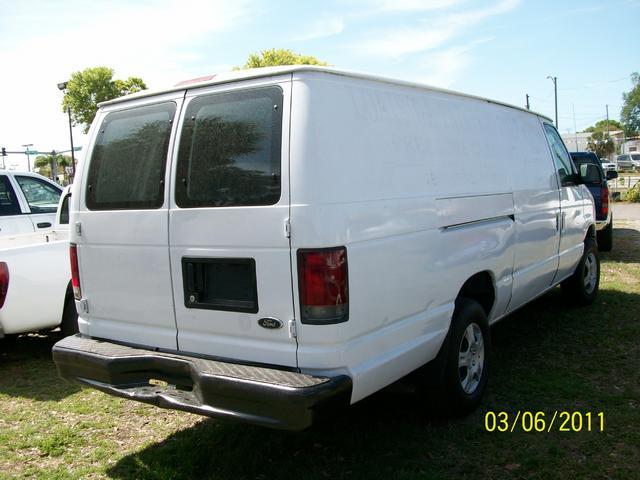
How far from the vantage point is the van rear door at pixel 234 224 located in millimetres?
3039

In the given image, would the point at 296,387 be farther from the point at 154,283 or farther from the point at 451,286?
the point at 451,286

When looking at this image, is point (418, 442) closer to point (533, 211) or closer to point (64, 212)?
point (533, 211)

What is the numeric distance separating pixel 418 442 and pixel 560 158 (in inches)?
148

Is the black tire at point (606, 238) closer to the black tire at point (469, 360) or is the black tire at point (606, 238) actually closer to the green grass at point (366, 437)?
A: the green grass at point (366, 437)

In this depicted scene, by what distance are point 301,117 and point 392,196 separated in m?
0.73

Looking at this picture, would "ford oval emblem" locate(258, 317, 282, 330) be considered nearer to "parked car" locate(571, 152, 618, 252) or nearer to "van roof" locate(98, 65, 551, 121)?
"van roof" locate(98, 65, 551, 121)

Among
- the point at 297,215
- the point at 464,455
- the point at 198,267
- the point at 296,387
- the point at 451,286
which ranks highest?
the point at 297,215

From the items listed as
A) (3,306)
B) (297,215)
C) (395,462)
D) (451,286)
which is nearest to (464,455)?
(395,462)

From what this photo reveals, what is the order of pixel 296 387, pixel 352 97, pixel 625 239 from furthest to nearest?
pixel 625 239 → pixel 352 97 → pixel 296 387

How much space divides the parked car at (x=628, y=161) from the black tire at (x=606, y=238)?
43598 mm

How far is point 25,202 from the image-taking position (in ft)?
30.0

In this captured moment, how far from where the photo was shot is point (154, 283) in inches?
139

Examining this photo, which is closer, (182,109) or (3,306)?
(182,109)
